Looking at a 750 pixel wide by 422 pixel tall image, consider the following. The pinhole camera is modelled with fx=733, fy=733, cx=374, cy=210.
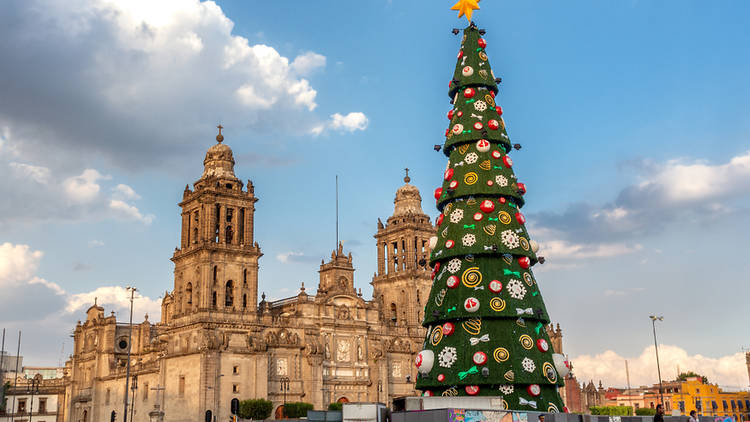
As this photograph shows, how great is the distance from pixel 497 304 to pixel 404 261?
221 ft

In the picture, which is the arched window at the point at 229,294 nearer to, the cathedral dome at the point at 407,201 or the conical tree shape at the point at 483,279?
the cathedral dome at the point at 407,201

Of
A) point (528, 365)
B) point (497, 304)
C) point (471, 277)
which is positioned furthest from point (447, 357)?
point (471, 277)

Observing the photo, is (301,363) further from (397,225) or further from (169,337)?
(397,225)

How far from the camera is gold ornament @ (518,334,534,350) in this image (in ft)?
87.2

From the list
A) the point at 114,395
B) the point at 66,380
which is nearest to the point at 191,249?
the point at 114,395

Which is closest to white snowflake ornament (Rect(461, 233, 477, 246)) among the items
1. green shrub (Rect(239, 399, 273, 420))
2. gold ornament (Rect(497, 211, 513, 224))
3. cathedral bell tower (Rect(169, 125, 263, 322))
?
gold ornament (Rect(497, 211, 513, 224))

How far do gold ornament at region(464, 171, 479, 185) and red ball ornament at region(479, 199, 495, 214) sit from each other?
0.95 m

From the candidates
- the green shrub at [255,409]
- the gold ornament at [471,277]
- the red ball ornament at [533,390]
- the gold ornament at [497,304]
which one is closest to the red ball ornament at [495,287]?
the gold ornament at [497,304]

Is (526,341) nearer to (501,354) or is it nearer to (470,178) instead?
(501,354)

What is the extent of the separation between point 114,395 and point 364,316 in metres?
31.7

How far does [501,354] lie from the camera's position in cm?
2611

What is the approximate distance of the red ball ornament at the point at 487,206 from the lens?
93.4 feet

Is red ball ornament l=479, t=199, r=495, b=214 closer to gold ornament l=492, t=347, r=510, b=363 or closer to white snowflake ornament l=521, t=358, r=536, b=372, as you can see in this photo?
gold ornament l=492, t=347, r=510, b=363

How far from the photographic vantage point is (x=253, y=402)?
2694 inches
